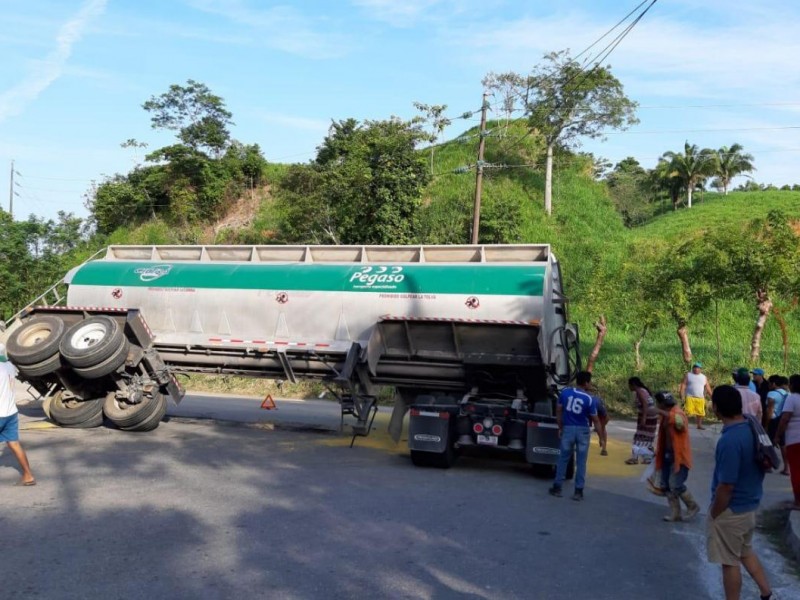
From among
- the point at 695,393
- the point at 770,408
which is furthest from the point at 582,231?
the point at 770,408

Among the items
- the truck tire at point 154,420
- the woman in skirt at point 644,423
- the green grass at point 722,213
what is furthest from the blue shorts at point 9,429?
the green grass at point 722,213

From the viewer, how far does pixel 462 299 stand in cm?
1102

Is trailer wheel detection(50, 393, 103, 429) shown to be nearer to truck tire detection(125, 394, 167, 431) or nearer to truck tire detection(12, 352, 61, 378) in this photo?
truck tire detection(125, 394, 167, 431)

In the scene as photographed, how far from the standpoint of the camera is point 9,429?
783 centimetres

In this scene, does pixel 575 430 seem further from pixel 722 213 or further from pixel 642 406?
pixel 722 213

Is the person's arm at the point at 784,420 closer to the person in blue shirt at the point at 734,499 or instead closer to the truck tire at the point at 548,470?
the truck tire at the point at 548,470

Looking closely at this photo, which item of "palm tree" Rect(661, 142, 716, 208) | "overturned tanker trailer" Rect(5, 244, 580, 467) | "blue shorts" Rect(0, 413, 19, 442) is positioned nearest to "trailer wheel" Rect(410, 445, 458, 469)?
"overturned tanker trailer" Rect(5, 244, 580, 467)

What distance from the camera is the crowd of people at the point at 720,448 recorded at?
4824 millimetres

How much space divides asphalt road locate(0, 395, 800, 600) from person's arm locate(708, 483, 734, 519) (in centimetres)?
103

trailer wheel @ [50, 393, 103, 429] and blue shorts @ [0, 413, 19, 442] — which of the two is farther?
trailer wheel @ [50, 393, 103, 429]

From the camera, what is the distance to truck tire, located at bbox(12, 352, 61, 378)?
38.1ft

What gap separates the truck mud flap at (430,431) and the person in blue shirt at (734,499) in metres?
5.19

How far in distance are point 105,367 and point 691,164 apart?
204 ft

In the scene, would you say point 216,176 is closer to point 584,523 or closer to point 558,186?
point 558,186
